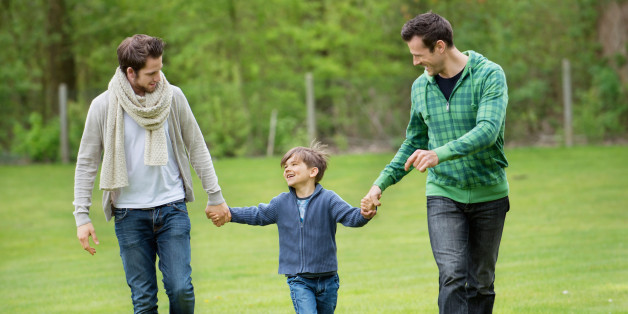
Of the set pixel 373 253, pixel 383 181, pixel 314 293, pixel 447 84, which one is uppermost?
pixel 447 84

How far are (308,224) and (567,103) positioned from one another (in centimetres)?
1822

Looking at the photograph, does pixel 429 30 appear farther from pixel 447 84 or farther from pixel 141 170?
pixel 141 170

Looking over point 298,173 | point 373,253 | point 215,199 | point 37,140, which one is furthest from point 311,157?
point 37,140

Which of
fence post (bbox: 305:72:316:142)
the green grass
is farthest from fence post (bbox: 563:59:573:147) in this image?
fence post (bbox: 305:72:316:142)

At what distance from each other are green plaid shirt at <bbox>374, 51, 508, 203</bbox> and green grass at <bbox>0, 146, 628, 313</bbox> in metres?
2.33

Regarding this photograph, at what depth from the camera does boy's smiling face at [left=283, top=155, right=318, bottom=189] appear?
17.2 ft

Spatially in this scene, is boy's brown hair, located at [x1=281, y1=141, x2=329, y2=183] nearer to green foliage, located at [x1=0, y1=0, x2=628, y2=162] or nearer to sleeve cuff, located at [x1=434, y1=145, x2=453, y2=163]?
sleeve cuff, located at [x1=434, y1=145, x2=453, y2=163]

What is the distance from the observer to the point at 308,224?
5.16 metres

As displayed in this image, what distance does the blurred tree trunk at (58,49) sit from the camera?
2731 cm

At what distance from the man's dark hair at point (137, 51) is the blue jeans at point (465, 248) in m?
1.77

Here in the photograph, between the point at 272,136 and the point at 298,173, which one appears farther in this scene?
the point at 272,136

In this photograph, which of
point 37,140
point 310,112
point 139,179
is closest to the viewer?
point 139,179

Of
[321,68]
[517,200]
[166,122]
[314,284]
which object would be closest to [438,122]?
[314,284]

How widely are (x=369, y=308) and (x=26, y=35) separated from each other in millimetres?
24121
